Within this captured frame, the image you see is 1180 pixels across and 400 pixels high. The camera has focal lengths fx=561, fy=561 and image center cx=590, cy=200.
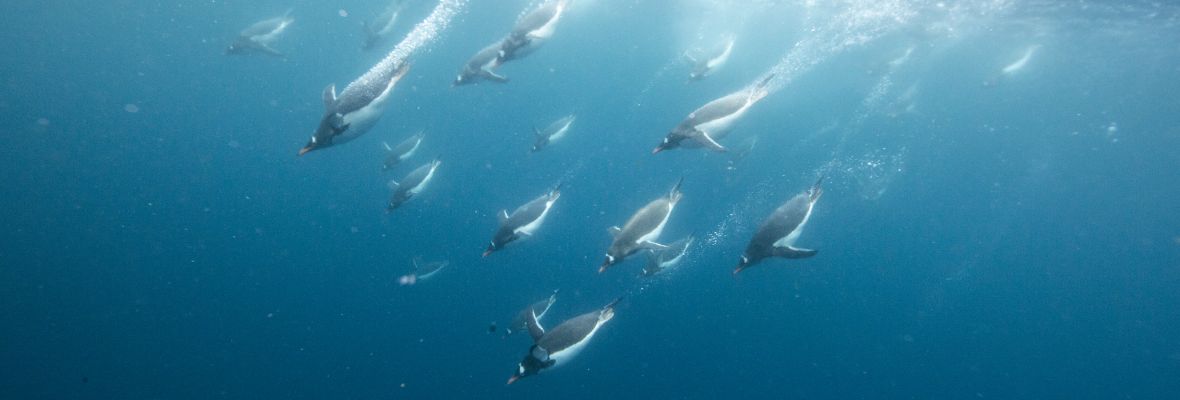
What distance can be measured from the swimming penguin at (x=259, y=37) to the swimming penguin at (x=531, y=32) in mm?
7334

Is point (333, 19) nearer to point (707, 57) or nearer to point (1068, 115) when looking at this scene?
point (707, 57)

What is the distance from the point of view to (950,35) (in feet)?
84.0

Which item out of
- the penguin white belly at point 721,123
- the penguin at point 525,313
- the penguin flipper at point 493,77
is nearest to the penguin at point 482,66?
the penguin flipper at point 493,77

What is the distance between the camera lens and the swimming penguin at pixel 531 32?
23.8 feet

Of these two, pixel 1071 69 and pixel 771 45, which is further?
pixel 771 45

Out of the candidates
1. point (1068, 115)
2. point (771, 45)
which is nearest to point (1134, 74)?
point (771, 45)

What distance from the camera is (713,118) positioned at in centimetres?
630

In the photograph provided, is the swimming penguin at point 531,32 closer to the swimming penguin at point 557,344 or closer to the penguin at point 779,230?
the swimming penguin at point 557,344

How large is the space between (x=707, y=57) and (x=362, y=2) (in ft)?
133

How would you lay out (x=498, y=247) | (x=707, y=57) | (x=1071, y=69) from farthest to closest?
(x=1071, y=69), (x=707, y=57), (x=498, y=247)

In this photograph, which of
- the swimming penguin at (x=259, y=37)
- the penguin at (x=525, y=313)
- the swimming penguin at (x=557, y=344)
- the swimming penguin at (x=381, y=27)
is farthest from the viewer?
the swimming penguin at (x=381, y=27)

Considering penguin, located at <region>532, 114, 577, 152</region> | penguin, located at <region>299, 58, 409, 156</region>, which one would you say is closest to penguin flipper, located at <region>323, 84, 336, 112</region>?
penguin, located at <region>299, 58, 409, 156</region>

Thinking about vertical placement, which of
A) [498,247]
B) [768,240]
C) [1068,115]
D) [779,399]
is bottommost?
[1068,115]

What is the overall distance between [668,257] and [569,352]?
93.4 inches
